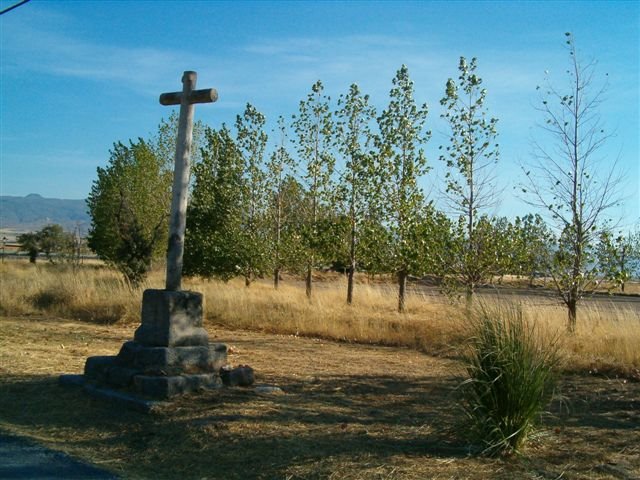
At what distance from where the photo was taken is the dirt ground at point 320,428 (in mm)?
5023

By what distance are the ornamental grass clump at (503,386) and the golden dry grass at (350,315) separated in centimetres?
170

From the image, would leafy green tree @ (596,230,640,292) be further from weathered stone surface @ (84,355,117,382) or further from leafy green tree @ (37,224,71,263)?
leafy green tree @ (37,224,71,263)

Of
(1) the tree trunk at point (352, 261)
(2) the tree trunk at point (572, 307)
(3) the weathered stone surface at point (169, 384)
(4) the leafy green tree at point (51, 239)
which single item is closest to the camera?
(3) the weathered stone surface at point (169, 384)

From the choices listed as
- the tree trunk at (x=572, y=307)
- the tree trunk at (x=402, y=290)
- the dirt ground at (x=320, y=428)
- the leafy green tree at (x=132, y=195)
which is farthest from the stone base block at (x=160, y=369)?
the leafy green tree at (x=132, y=195)

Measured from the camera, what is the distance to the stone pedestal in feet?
23.5

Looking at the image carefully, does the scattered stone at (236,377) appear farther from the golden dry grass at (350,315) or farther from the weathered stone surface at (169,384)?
the golden dry grass at (350,315)

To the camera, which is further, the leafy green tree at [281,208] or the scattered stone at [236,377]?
the leafy green tree at [281,208]

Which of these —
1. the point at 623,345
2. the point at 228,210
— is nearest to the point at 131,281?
the point at 228,210

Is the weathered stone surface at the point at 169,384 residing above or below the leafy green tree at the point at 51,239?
below

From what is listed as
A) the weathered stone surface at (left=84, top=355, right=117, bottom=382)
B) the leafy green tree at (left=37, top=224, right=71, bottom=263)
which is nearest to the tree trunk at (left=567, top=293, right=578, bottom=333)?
the weathered stone surface at (left=84, top=355, right=117, bottom=382)

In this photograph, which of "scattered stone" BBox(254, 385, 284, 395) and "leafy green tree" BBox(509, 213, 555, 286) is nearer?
"scattered stone" BBox(254, 385, 284, 395)

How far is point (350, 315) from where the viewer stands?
14125 millimetres

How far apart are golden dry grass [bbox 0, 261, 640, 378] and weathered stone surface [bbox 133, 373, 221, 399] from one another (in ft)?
9.70

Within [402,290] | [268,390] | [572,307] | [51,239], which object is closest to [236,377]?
[268,390]
